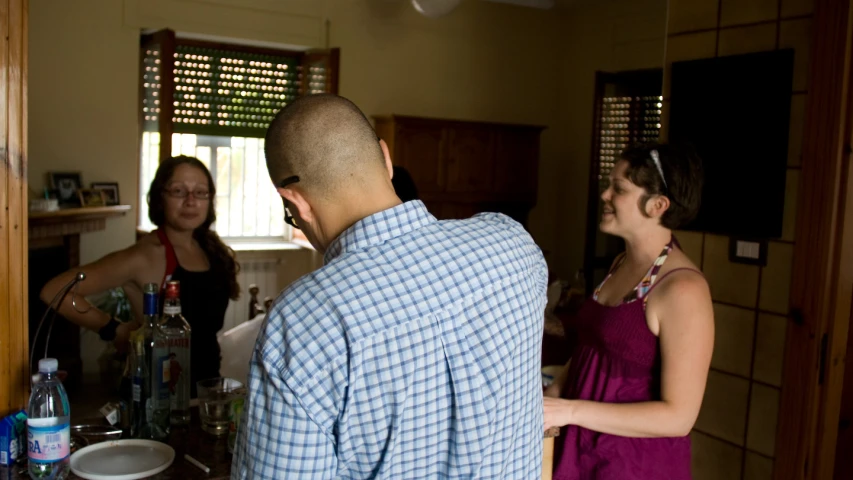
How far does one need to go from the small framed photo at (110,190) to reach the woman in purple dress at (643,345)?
4.03 metres

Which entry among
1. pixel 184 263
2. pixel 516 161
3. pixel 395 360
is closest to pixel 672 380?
pixel 395 360

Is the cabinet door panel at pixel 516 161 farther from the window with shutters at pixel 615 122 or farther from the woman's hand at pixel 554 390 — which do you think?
the woman's hand at pixel 554 390

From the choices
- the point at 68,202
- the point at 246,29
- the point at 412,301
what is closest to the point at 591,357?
the point at 412,301

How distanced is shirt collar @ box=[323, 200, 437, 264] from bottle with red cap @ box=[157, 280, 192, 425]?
0.80 meters

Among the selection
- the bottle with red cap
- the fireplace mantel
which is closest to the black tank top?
the bottle with red cap

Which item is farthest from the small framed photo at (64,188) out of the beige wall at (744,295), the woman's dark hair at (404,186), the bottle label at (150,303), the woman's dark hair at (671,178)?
the woman's dark hair at (671,178)

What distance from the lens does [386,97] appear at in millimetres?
5945

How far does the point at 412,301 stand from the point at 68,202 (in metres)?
4.45

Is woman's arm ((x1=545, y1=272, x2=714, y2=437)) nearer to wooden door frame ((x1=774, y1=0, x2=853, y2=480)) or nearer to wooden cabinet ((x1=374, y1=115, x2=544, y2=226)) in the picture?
wooden door frame ((x1=774, y1=0, x2=853, y2=480))

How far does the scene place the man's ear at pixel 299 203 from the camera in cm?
111

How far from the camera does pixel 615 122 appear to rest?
5625mm

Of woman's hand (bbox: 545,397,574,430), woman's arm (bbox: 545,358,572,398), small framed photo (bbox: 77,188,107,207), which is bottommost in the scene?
woman's arm (bbox: 545,358,572,398)

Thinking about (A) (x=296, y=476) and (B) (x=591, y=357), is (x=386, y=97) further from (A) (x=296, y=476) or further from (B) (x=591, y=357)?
(A) (x=296, y=476)

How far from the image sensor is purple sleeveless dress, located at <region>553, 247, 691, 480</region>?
1682mm
